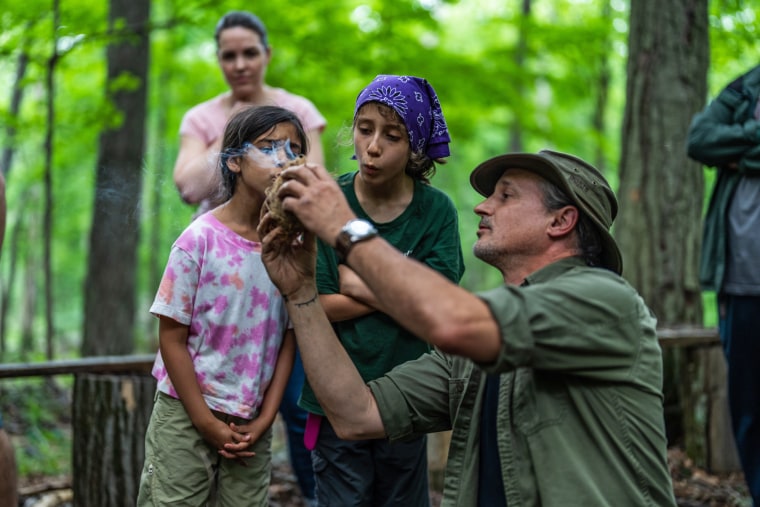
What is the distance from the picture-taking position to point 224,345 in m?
2.66

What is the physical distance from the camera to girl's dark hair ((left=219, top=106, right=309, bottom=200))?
2682mm

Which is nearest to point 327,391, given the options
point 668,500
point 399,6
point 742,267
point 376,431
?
point 376,431

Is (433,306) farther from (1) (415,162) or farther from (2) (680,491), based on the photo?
(2) (680,491)

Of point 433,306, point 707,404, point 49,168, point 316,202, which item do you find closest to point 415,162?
point 316,202

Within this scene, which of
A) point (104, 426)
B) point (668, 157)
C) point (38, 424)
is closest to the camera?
point (104, 426)

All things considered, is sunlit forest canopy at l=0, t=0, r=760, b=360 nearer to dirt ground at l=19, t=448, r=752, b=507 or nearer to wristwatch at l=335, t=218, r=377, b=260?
dirt ground at l=19, t=448, r=752, b=507

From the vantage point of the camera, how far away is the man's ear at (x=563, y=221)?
7.11 feet

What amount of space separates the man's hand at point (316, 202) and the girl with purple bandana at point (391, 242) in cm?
87

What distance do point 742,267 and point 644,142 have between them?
2.04 m

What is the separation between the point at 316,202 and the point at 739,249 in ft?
8.88

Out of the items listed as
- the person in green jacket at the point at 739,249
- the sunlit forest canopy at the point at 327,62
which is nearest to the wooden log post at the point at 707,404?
the person in green jacket at the point at 739,249

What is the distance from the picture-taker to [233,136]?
2.74 m

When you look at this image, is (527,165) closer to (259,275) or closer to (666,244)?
(259,275)

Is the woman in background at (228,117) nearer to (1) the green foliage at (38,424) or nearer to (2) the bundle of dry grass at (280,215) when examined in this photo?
(2) the bundle of dry grass at (280,215)
